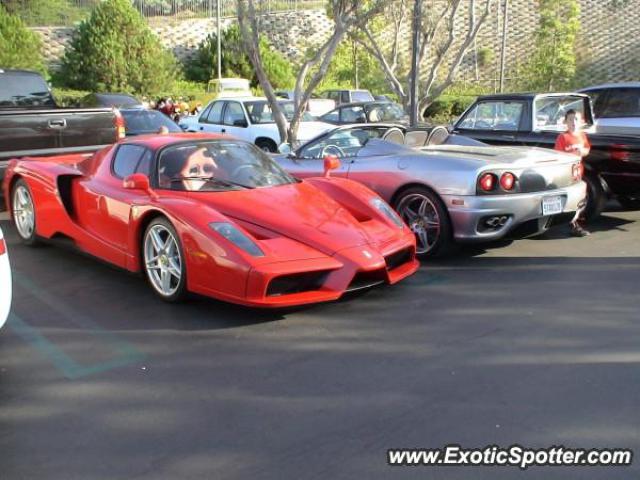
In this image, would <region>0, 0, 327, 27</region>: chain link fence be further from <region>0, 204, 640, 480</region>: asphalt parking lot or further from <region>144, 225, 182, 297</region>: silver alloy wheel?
<region>0, 204, 640, 480</region>: asphalt parking lot

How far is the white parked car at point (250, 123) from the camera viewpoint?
48.1 ft

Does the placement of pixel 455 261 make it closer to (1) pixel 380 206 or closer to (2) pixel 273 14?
(1) pixel 380 206

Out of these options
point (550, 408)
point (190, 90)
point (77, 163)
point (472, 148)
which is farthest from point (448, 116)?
point (550, 408)

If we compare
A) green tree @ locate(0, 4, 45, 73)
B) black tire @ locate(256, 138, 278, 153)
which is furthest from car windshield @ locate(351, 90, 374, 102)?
green tree @ locate(0, 4, 45, 73)

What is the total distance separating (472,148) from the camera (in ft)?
24.8

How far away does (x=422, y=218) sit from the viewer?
6719 mm

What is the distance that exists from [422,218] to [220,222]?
97.7 inches

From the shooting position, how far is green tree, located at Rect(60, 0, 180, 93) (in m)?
34.9

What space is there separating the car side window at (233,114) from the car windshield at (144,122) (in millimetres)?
1585

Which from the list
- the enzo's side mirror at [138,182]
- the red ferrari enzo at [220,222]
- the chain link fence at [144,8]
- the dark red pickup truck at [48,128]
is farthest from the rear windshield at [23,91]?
the chain link fence at [144,8]

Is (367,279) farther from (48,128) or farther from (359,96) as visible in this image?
(359,96)

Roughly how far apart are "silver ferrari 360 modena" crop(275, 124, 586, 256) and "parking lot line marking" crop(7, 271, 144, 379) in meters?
3.16

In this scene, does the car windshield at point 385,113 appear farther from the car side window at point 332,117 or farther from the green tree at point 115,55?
the green tree at point 115,55

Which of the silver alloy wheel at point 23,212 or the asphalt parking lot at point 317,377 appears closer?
the asphalt parking lot at point 317,377
